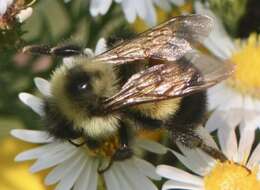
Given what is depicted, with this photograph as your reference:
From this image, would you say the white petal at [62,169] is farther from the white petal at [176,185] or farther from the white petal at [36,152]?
the white petal at [176,185]

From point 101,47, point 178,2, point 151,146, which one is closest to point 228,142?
point 151,146

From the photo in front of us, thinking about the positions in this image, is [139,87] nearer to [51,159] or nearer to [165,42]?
[165,42]

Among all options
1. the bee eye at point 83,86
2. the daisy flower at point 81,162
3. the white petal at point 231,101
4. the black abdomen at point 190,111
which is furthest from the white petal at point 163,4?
the bee eye at point 83,86

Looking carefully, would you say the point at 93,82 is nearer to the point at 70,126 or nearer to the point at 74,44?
the point at 70,126

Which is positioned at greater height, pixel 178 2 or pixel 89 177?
pixel 178 2

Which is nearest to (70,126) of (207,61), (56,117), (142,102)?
(56,117)

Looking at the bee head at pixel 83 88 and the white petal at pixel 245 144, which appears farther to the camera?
the white petal at pixel 245 144

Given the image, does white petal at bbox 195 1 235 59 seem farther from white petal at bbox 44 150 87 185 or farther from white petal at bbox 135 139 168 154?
white petal at bbox 44 150 87 185
